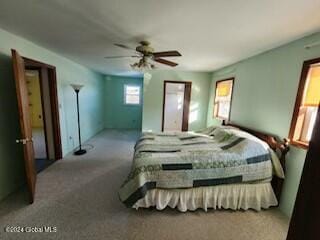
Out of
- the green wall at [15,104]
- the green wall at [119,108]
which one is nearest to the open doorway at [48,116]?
the green wall at [15,104]

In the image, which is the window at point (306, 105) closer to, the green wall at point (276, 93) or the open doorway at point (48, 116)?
the green wall at point (276, 93)

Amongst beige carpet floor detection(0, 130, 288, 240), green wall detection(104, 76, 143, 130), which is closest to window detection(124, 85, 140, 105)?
green wall detection(104, 76, 143, 130)

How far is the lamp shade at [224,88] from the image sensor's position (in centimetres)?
404

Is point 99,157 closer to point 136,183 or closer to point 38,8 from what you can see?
point 136,183

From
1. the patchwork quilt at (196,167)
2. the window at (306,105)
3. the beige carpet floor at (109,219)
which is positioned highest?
the window at (306,105)

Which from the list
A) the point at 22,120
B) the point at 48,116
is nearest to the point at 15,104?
the point at 22,120

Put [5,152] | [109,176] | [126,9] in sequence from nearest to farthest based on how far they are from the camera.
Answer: [126,9]
[5,152]
[109,176]

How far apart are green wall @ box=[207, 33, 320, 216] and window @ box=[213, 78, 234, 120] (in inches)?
16.5

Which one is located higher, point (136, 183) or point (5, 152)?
point (5, 152)

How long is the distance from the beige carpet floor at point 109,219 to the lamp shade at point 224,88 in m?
2.69

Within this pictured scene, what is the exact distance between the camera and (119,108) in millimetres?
7203

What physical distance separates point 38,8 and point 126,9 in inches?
33.7

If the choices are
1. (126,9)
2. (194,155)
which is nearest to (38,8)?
(126,9)

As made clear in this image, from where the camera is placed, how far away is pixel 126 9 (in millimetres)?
1544
